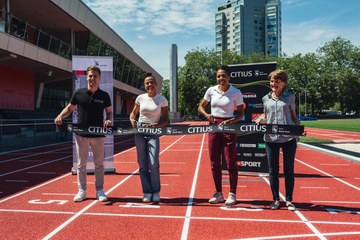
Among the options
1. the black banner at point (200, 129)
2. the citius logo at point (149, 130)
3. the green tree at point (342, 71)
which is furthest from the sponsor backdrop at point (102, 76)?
the green tree at point (342, 71)

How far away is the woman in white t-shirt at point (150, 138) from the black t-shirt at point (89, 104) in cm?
59

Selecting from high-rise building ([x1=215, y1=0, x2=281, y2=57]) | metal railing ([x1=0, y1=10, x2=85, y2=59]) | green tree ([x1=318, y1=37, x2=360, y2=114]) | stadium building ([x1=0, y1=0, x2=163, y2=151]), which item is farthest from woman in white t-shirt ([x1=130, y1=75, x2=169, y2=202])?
high-rise building ([x1=215, y1=0, x2=281, y2=57])

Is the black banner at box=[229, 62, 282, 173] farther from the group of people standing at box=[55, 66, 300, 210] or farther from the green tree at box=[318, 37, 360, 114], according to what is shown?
the green tree at box=[318, 37, 360, 114]

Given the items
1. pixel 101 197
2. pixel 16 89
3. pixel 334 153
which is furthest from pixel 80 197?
pixel 16 89

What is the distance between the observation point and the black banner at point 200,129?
4691 millimetres

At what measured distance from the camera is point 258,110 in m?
7.72

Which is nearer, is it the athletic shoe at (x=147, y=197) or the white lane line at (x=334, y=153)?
the athletic shoe at (x=147, y=197)

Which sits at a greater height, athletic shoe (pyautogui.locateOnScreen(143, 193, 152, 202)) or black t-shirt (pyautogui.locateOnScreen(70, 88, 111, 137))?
black t-shirt (pyautogui.locateOnScreen(70, 88, 111, 137))

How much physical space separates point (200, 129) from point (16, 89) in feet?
66.3

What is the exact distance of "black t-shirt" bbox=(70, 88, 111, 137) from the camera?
5.16 meters

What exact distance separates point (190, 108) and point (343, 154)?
6766 cm

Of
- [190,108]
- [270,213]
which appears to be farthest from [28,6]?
[190,108]

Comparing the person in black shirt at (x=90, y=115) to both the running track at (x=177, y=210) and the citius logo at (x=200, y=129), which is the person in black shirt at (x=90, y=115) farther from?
the citius logo at (x=200, y=129)

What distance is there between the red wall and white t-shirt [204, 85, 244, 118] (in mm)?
18997
